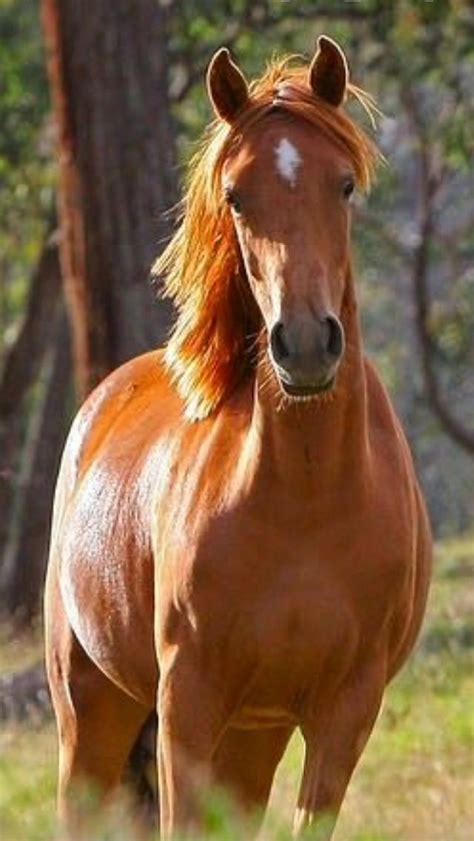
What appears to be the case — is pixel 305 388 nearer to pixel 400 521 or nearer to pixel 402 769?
pixel 400 521

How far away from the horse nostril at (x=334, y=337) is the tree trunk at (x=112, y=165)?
4.88 meters

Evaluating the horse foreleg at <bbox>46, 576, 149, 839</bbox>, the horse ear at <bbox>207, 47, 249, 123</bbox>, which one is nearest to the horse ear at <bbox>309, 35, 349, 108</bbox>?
the horse ear at <bbox>207, 47, 249, 123</bbox>

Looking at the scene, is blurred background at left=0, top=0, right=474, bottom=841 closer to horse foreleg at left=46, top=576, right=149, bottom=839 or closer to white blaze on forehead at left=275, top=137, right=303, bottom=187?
horse foreleg at left=46, top=576, right=149, bottom=839

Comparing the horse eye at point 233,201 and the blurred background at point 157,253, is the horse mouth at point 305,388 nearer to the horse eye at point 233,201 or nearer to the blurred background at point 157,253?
the horse eye at point 233,201

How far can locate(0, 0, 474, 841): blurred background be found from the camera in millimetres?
11133

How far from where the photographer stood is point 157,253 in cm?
1115

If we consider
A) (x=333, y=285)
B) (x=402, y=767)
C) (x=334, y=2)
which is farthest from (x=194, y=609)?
(x=334, y=2)

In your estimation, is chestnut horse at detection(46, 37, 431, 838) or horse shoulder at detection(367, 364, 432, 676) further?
horse shoulder at detection(367, 364, 432, 676)

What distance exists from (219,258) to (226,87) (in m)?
0.42

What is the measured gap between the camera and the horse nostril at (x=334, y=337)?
6.13 meters

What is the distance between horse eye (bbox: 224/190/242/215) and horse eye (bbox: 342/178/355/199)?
0.24m

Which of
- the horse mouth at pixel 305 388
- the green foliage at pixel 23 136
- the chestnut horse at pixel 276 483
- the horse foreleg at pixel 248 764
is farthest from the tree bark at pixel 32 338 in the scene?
the horse mouth at pixel 305 388

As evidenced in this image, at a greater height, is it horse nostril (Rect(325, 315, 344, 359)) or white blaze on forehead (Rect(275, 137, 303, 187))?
white blaze on forehead (Rect(275, 137, 303, 187))

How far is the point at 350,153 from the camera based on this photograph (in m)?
6.68
